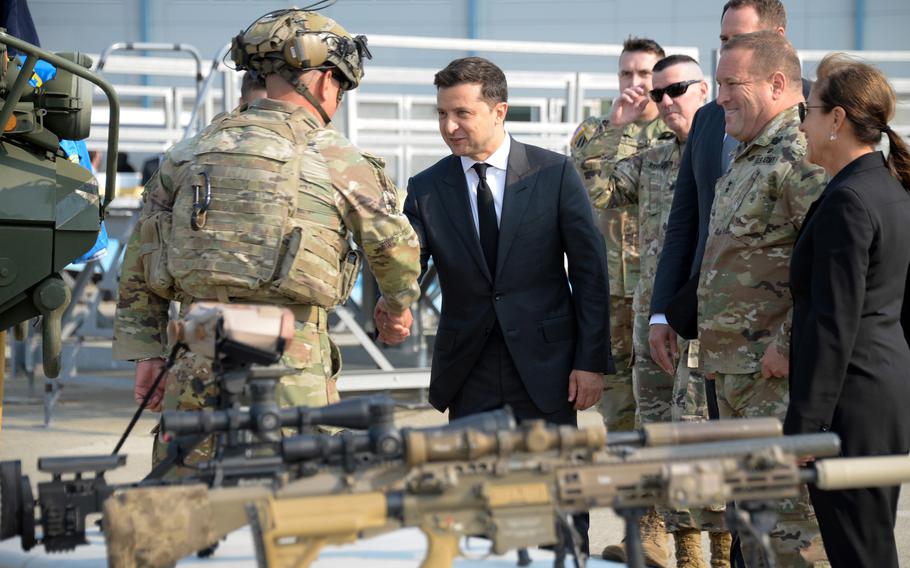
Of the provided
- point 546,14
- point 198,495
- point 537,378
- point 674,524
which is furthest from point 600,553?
point 546,14

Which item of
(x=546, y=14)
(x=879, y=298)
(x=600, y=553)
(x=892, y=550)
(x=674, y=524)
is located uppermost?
(x=546, y=14)

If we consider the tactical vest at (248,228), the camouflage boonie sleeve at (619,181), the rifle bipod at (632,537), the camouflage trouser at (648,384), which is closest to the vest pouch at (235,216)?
the tactical vest at (248,228)

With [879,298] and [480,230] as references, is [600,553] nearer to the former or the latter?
[480,230]

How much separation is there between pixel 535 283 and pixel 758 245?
929mm

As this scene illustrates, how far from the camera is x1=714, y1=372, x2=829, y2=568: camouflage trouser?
4.11 meters

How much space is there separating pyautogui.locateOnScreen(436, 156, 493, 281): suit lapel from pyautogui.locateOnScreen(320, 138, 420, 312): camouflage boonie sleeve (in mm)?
840

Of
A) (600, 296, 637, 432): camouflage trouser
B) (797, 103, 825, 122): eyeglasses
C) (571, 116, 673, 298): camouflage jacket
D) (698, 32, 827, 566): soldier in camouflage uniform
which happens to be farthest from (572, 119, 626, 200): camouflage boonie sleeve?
(797, 103, 825, 122): eyeglasses

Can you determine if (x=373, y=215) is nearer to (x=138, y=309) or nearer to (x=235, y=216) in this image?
(x=235, y=216)

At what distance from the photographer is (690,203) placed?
16.6 ft

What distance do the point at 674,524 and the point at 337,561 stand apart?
7.11ft

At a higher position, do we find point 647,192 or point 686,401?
point 647,192

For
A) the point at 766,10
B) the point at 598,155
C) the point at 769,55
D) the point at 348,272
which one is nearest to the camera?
the point at 348,272

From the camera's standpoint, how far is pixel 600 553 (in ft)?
19.1

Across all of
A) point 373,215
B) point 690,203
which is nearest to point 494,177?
point 690,203
